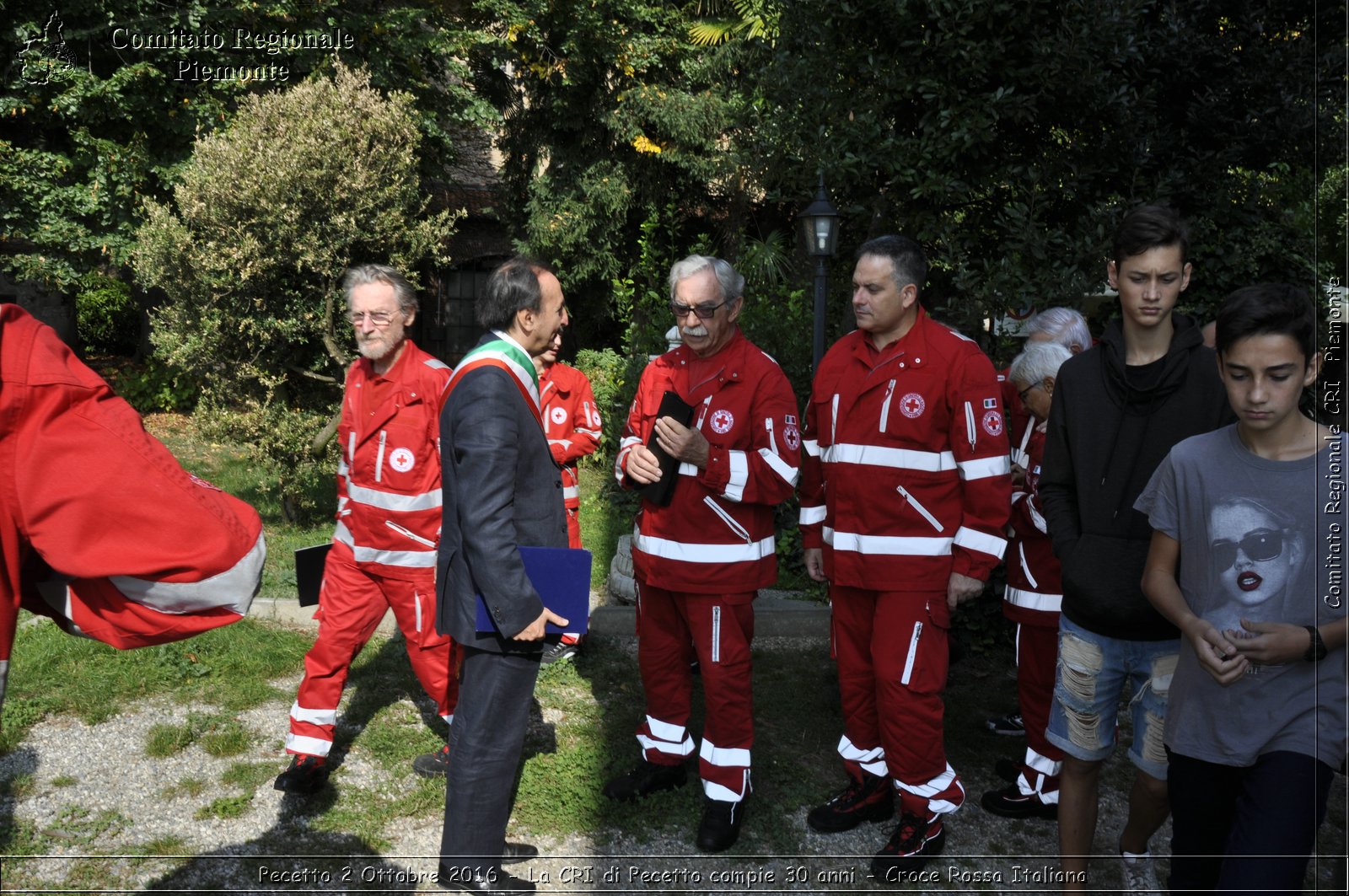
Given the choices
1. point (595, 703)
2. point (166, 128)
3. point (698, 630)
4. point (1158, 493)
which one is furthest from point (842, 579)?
point (166, 128)

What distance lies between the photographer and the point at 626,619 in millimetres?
6555

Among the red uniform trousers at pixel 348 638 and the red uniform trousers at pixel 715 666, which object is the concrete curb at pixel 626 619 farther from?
the red uniform trousers at pixel 715 666

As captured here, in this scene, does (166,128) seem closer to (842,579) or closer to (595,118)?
(595,118)

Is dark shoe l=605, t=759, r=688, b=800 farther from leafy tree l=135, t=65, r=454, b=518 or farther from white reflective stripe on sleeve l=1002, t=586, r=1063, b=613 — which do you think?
leafy tree l=135, t=65, r=454, b=518

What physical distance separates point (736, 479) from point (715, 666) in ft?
2.44

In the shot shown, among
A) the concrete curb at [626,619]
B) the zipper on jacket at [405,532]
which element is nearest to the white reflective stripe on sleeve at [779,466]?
the zipper on jacket at [405,532]

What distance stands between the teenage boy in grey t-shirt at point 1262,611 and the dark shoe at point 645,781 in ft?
7.27

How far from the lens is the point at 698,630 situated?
13.7 ft

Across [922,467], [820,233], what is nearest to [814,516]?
[922,467]

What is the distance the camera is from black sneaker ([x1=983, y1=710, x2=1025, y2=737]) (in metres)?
5.12

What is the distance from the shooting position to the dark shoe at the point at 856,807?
420 centimetres

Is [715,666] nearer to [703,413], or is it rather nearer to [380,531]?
[703,413]

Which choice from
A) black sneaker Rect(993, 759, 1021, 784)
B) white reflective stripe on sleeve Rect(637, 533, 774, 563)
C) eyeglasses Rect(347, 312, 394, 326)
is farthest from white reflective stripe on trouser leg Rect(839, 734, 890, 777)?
eyeglasses Rect(347, 312, 394, 326)

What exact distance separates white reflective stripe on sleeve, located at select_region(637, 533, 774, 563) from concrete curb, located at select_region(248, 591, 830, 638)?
2.33 meters
